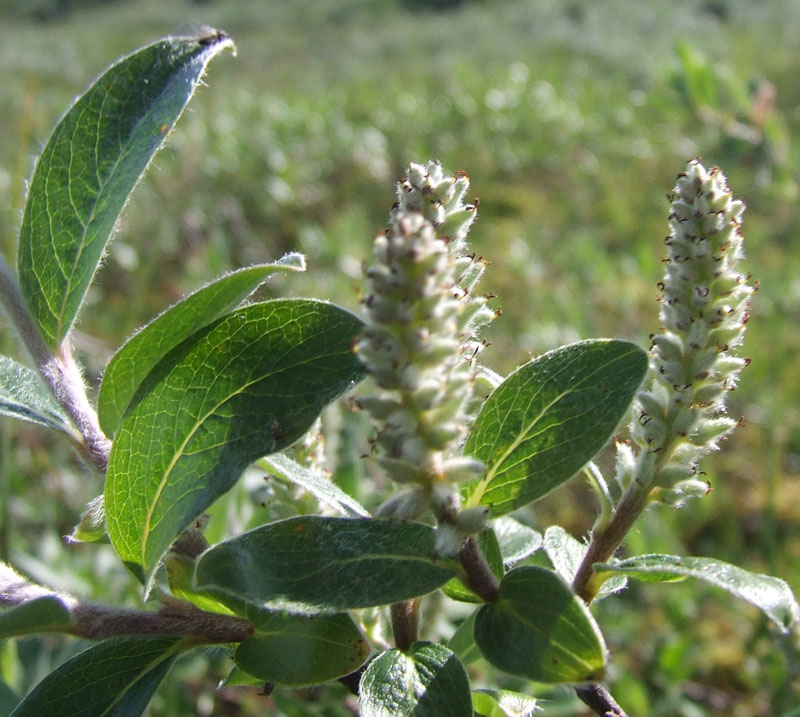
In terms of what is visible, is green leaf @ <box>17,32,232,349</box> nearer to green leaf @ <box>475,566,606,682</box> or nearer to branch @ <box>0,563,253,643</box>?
branch @ <box>0,563,253,643</box>

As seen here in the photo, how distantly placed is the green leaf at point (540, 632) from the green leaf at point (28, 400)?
56 centimetres

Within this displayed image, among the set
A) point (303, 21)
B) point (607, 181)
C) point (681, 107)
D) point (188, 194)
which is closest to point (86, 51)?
point (303, 21)

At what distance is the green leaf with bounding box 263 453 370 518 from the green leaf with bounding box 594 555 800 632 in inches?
11.5

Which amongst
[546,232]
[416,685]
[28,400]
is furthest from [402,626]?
[546,232]

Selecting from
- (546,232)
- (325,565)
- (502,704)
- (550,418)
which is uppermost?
(550,418)

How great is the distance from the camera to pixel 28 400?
1.02 m

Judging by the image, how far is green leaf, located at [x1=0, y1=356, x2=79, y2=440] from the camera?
99 centimetres

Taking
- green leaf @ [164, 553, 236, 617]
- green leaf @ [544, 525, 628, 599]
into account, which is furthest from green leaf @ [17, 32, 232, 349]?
green leaf @ [544, 525, 628, 599]

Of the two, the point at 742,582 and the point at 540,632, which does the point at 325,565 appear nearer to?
the point at 540,632

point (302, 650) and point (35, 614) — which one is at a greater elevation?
point (35, 614)

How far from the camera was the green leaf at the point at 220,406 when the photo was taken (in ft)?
2.83

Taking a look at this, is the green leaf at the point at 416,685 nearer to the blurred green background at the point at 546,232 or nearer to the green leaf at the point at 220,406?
the green leaf at the point at 220,406

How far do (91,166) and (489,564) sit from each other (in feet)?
2.37

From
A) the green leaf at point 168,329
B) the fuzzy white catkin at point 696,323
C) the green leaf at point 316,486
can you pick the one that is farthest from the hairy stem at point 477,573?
the green leaf at point 168,329
